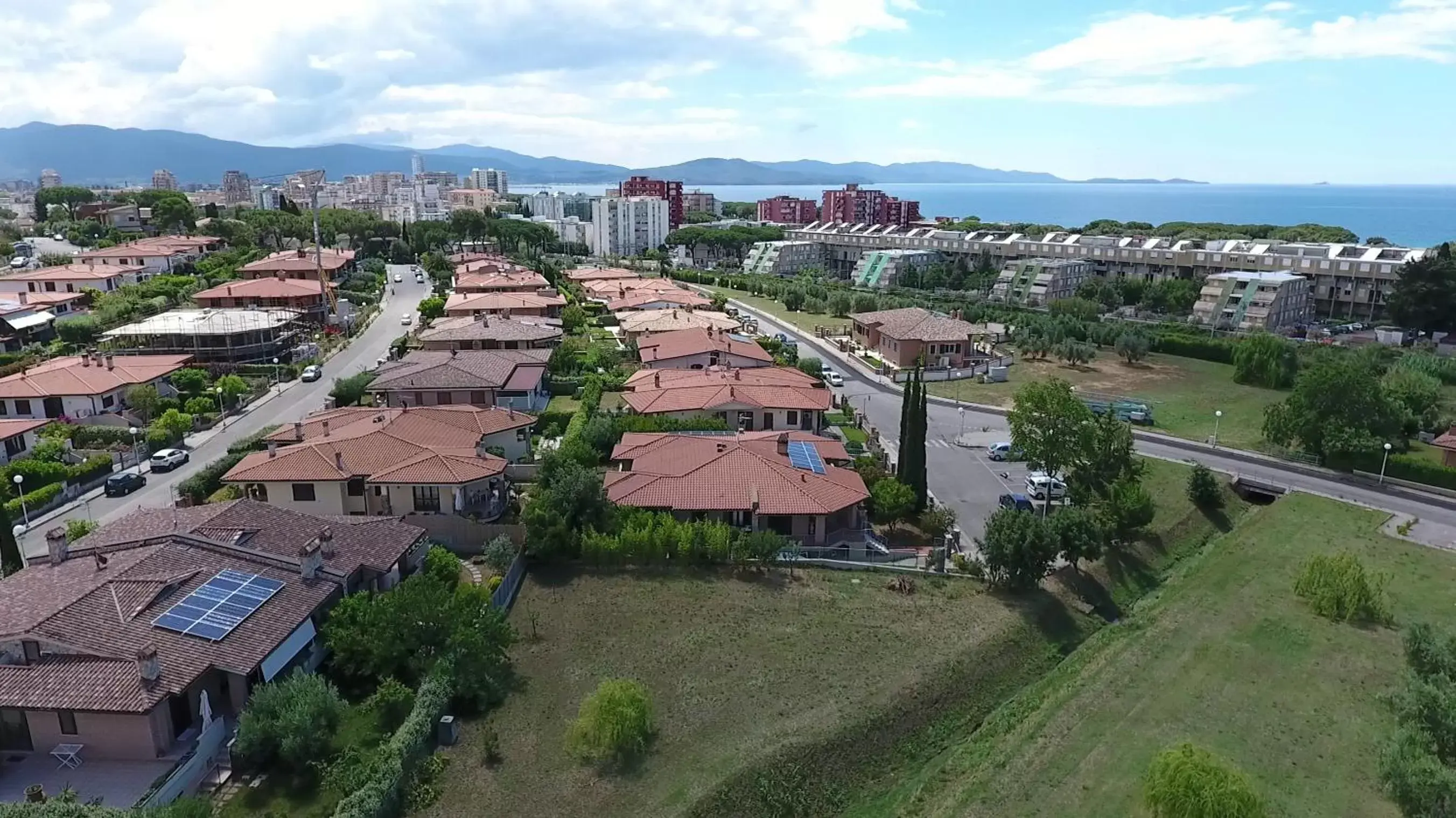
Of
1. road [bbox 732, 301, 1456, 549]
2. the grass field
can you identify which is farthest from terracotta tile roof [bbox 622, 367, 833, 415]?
the grass field

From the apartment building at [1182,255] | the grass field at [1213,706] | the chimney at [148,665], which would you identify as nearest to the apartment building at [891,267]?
the apartment building at [1182,255]

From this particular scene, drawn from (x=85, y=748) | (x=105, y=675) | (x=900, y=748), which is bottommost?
(x=900, y=748)

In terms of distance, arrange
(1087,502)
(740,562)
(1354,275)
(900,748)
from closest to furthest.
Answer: (900,748) → (740,562) → (1087,502) → (1354,275)

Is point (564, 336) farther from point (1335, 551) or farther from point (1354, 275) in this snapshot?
point (1354, 275)

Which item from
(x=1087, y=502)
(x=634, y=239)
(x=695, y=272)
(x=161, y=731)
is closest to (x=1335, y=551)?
(x=1087, y=502)

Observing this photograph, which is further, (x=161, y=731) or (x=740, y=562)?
(x=740, y=562)

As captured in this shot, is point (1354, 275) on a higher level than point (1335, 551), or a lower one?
higher

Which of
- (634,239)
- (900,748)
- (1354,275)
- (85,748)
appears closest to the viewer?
(85,748)
